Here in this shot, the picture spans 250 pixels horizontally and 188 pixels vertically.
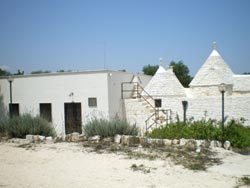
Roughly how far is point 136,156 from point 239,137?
5056 mm

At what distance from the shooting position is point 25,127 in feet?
43.3

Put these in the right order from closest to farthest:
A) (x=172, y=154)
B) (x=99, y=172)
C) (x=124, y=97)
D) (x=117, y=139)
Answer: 1. (x=99, y=172)
2. (x=172, y=154)
3. (x=117, y=139)
4. (x=124, y=97)

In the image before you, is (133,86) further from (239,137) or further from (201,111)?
(239,137)

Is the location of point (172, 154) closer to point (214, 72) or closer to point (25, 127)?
point (25, 127)

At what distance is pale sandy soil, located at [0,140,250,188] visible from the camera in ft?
20.2

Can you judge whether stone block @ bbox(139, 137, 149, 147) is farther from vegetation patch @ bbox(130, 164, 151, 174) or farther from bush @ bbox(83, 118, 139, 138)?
vegetation patch @ bbox(130, 164, 151, 174)

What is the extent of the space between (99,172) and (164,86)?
14890 mm

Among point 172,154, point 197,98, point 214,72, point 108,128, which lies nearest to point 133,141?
point 108,128

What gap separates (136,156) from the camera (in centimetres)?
894

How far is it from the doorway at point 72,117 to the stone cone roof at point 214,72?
379 inches

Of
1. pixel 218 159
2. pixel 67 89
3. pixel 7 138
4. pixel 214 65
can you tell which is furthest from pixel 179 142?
pixel 214 65

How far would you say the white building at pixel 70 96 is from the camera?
18172mm

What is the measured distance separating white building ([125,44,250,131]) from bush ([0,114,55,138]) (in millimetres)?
7322

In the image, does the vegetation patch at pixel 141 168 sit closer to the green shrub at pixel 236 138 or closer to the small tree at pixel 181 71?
the green shrub at pixel 236 138
